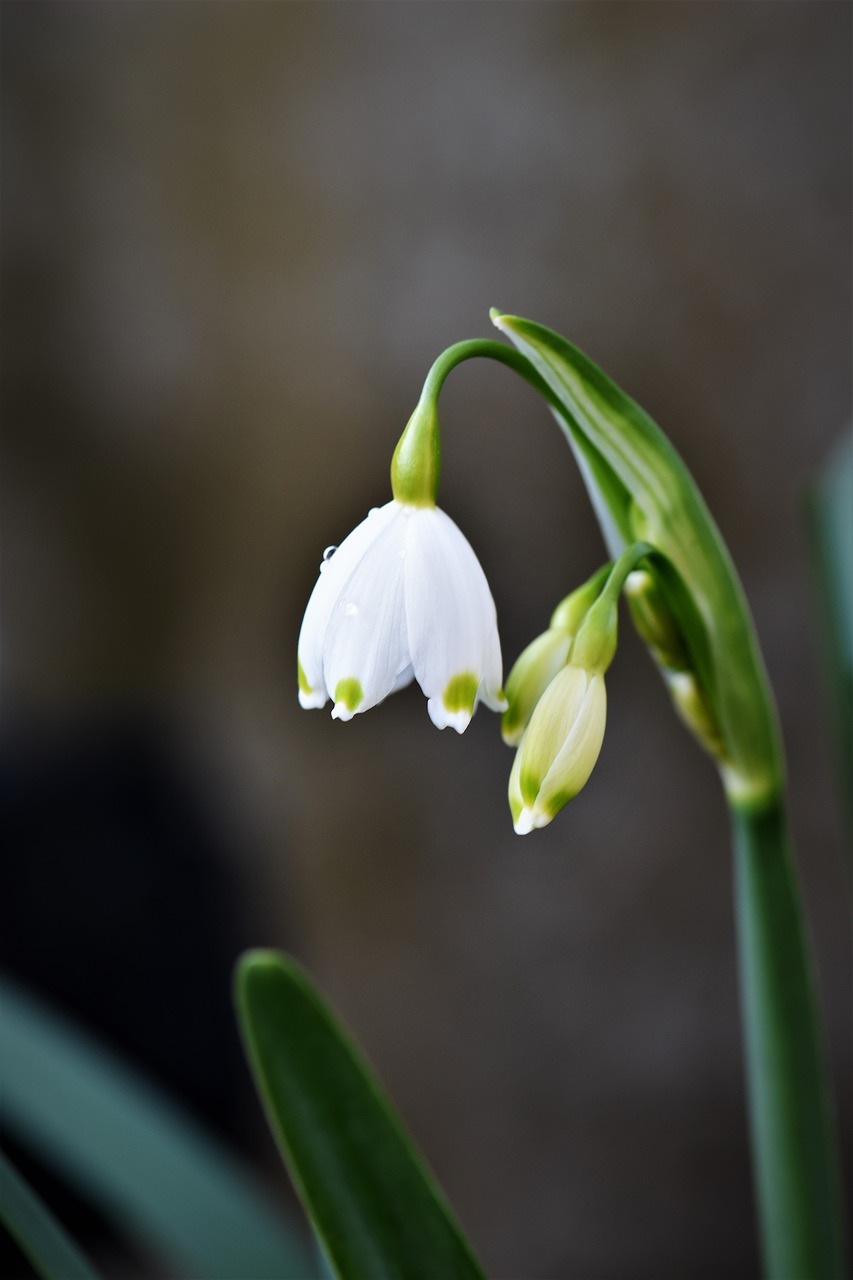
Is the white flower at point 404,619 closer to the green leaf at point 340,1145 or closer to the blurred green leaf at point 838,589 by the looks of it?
the green leaf at point 340,1145

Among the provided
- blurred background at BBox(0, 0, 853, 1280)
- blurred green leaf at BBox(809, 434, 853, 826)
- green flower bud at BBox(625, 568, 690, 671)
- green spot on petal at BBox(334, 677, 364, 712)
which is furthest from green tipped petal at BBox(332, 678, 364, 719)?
blurred background at BBox(0, 0, 853, 1280)

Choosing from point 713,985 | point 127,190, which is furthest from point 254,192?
point 713,985

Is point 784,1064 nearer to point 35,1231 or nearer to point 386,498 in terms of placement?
point 35,1231

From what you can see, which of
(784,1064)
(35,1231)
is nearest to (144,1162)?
(35,1231)

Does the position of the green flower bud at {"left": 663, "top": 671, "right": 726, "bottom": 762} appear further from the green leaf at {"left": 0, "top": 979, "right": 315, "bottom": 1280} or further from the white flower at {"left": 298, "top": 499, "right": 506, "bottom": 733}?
the green leaf at {"left": 0, "top": 979, "right": 315, "bottom": 1280}

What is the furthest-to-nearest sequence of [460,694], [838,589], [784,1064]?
[838,589]
[784,1064]
[460,694]
